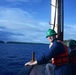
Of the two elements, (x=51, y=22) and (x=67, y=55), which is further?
(x=51, y=22)

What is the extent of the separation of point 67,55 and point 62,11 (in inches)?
160

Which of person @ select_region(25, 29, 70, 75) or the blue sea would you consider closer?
person @ select_region(25, 29, 70, 75)

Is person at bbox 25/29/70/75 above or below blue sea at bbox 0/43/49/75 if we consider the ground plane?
above

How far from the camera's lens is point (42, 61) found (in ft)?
19.3

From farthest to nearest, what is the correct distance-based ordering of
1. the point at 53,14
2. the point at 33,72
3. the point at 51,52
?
the point at 53,14
the point at 33,72
the point at 51,52

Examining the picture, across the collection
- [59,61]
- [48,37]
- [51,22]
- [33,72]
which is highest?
[51,22]

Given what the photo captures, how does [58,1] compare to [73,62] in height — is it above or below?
above

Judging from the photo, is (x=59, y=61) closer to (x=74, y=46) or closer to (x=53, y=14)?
(x=74, y=46)

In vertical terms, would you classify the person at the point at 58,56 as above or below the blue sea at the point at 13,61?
above

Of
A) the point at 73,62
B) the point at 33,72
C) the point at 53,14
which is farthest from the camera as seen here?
the point at 53,14

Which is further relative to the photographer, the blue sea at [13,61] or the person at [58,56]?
the blue sea at [13,61]

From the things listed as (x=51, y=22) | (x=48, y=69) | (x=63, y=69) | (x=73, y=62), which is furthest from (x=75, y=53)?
(x=51, y=22)

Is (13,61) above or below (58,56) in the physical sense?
below

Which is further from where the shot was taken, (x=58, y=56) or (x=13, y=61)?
(x=13, y=61)
